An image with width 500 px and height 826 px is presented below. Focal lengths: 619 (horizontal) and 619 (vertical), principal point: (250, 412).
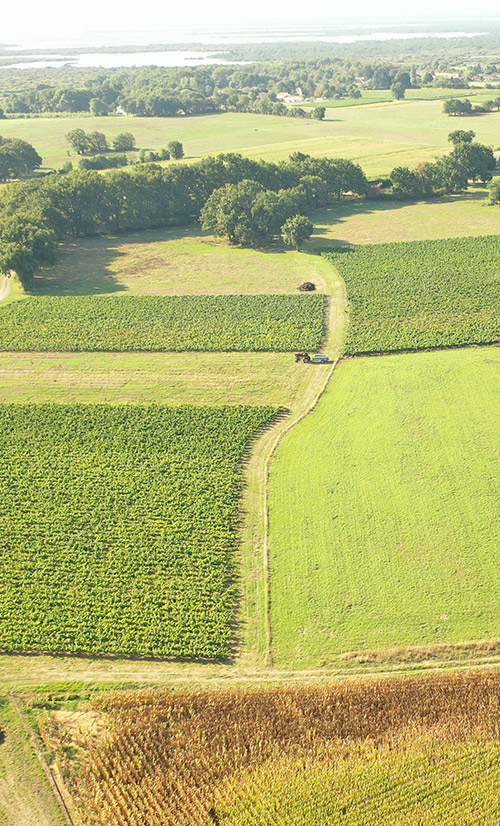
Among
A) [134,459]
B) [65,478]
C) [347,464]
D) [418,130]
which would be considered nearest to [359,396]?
[347,464]

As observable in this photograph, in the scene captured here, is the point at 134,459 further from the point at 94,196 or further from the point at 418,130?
the point at 418,130

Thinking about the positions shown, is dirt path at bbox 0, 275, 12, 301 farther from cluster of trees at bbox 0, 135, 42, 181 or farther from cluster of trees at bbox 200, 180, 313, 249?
cluster of trees at bbox 0, 135, 42, 181

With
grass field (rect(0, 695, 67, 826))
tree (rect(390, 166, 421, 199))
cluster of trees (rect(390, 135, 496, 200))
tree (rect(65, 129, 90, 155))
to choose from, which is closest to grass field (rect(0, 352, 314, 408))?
grass field (rect(0, 695, 67, 826))

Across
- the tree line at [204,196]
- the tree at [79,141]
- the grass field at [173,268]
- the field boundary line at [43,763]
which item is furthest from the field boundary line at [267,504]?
the tree at [79,141]

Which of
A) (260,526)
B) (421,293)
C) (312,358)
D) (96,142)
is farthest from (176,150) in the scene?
(260,526)

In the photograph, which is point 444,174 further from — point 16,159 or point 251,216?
point 16,159

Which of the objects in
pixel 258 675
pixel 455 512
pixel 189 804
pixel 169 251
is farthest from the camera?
pixel 169 251

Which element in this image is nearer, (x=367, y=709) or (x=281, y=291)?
(x=367, y=709)
